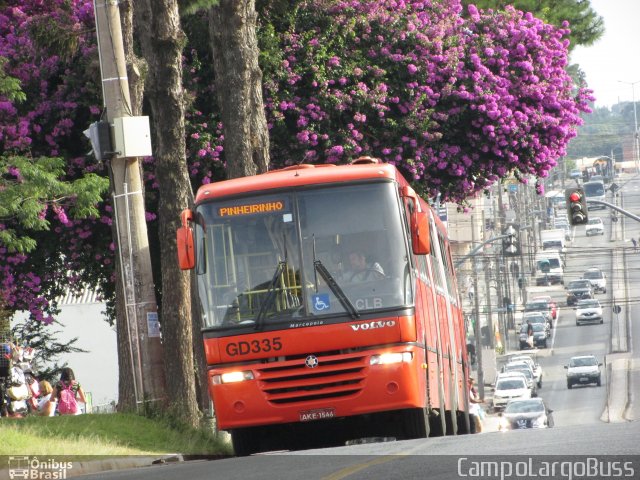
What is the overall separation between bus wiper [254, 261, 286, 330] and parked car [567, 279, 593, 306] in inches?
3053

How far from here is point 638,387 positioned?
214 feet

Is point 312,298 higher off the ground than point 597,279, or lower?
higher

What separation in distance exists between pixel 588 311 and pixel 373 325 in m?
73.0

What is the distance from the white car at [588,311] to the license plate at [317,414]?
72.7m

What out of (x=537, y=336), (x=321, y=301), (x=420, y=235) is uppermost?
(x=420, y=235)

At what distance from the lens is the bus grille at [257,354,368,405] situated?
50.4ft

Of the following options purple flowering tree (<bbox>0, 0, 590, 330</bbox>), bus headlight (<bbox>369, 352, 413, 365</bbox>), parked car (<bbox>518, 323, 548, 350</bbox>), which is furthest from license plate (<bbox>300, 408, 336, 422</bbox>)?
parked car (<bbox>518, 323, 548, 350</bbox>)

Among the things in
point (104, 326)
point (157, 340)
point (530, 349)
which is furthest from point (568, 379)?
point (157, 340)

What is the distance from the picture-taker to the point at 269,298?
15445 mm

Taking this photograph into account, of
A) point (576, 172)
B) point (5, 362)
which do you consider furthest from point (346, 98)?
point (576, 172)

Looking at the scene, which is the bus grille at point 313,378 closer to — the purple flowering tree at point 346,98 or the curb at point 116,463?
the curb at point 116,463

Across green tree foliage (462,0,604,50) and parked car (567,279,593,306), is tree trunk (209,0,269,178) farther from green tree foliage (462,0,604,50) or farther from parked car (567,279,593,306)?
parked car (567,279,593,306)

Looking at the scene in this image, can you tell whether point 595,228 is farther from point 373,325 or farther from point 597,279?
point 373,325

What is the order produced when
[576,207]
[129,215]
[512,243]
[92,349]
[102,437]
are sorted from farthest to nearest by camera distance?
[92,349]
[512,243]
[576,207]
[129,215]
[102,437]
